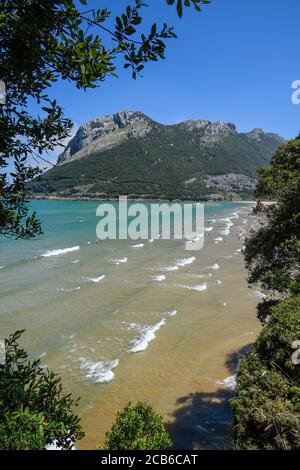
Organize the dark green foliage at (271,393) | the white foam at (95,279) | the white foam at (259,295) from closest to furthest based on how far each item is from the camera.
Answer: the dark green foliage at (271,393), the white foam at (259,295), the white foam at (95,279)

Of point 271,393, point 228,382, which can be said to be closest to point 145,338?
point 228,382

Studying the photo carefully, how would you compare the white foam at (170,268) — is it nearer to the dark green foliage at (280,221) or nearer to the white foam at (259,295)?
the white foam at (259,295)

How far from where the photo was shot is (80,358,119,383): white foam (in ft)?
60.5

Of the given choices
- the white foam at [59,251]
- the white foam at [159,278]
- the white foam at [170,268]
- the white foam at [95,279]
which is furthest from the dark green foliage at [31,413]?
the white foam at [59,251]

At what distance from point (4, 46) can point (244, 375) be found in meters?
7.67

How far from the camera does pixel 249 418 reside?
23.7 ft

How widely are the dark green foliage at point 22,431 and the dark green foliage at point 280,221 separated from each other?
10034 mm

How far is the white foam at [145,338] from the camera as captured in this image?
21.8 meters

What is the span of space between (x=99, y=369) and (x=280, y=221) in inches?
460

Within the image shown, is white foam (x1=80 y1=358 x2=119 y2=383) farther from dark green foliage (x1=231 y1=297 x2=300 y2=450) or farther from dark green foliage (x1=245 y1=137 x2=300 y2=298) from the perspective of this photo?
dark green foliage (x1=231 y1=297 x2=300 y2=450)

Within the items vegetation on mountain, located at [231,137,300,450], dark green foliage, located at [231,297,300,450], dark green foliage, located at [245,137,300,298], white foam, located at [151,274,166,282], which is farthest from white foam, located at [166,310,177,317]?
dark green foliage, located at [231,297,300,450]

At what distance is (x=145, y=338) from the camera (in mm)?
23203

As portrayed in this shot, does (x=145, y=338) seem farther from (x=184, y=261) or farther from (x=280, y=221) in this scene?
(x=184, y=261)

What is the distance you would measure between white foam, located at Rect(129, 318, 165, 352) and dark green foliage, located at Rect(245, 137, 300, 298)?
28.2 ft
